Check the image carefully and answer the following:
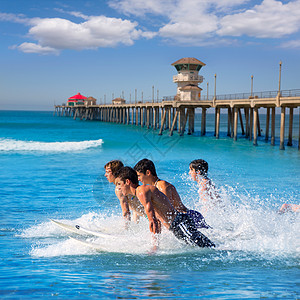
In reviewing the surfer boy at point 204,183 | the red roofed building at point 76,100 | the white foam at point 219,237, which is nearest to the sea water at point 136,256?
the white foam at point 219,237

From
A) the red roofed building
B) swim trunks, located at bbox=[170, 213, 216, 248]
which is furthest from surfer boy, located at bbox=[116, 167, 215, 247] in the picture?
the red roofed building

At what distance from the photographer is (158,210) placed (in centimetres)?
507

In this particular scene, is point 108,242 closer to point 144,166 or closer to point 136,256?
point 136,256

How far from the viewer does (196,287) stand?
450 cm

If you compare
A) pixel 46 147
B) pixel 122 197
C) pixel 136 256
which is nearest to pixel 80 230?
pixel 122 197

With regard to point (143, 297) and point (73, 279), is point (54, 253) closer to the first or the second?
point (73, 279)

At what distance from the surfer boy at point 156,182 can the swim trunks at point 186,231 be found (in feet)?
0.61

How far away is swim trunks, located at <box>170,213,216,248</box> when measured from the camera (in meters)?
5.25

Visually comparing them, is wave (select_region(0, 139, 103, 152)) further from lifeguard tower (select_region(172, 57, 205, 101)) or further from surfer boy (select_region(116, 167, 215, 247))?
surfer boy (select_region(116, 167, 215, 247))

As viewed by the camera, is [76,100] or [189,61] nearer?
[189,61]

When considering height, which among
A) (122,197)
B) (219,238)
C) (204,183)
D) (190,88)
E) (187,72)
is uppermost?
(187,72)

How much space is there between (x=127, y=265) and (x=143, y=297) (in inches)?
42.9

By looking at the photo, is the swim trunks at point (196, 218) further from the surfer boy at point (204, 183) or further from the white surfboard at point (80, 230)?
the white surfboard at point (80, 230)

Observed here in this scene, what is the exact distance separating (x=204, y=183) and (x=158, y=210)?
1.70 m
